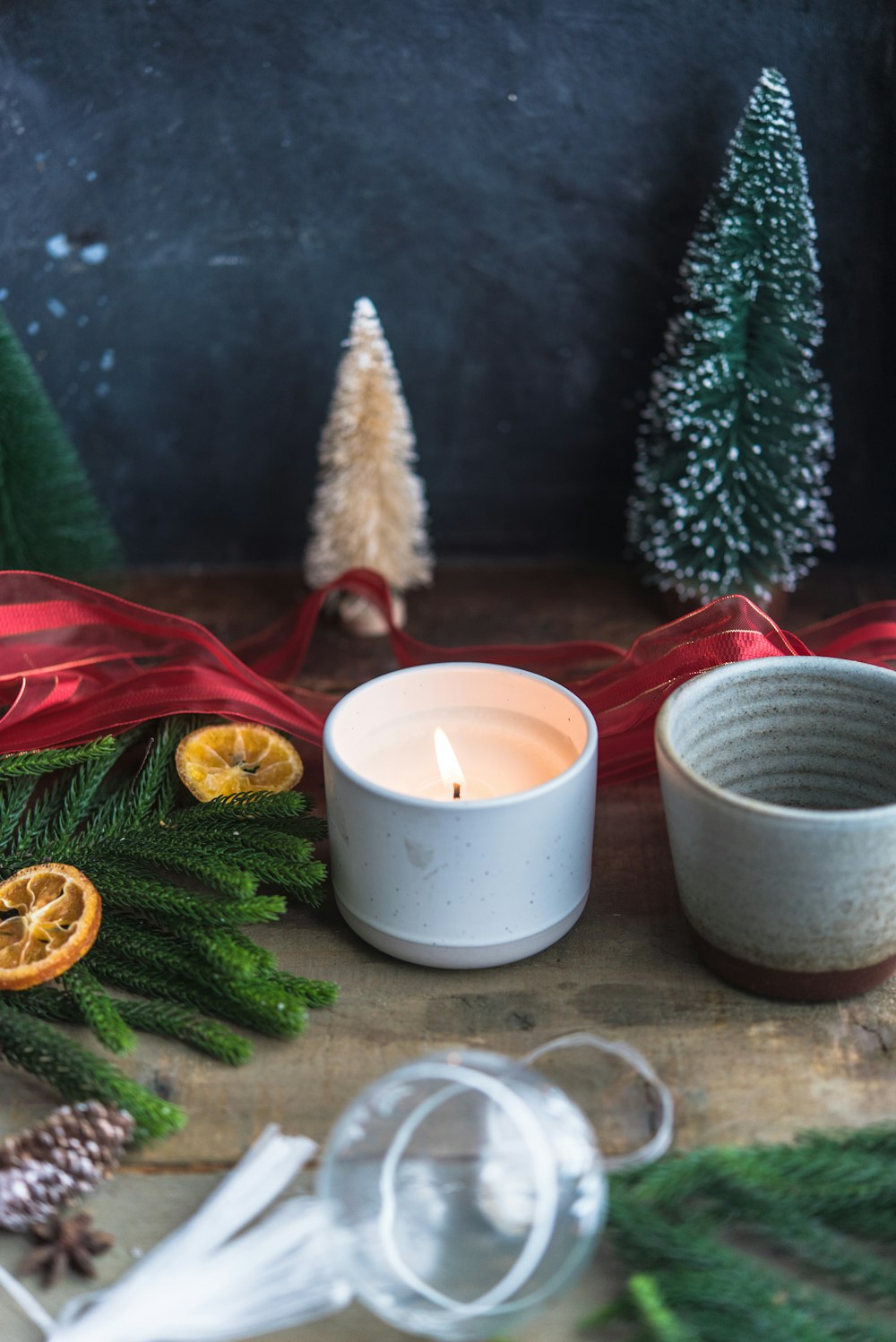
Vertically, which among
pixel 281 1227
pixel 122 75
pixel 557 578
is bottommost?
pixel 557 578

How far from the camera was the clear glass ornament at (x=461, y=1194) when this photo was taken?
0.53m

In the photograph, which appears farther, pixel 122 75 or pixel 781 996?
pixel 122 75

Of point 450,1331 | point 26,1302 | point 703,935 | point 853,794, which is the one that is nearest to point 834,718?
Answer: point 853,794

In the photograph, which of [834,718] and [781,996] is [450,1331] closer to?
[781,996]

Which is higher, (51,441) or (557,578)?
(51,441)

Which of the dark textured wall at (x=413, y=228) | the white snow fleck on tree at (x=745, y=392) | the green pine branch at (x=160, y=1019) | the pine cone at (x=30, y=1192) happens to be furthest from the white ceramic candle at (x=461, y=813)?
the dark textured wall at (x=413, y=228)

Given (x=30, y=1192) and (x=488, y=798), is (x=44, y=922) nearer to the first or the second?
(x=30, y=1192)

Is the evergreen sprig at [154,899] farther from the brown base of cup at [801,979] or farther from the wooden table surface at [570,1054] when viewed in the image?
the brown base of cup at [801,979]

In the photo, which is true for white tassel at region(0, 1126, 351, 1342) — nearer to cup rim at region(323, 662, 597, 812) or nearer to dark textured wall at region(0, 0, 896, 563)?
cup rim at region(323, 662, 597, 812)

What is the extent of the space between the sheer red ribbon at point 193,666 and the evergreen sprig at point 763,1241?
317 mm

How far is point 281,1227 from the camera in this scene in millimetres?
581

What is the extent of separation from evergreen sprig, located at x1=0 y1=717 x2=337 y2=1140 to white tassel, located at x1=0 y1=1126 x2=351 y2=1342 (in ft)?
0.21

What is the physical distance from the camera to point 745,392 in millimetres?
1041

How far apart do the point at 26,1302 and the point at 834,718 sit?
54cm
